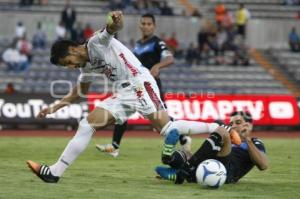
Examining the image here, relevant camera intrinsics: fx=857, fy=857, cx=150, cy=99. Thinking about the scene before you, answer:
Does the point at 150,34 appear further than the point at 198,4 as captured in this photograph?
No

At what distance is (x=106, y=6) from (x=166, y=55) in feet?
66.3

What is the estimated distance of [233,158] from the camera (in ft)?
35.4

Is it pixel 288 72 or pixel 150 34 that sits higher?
pixel 150 34

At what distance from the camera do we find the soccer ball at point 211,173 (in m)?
10.3

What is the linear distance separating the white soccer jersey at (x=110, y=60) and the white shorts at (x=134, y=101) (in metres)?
0.14

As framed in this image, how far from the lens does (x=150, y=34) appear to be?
1510 centimetres

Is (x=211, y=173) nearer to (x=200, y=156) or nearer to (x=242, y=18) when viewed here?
(x=200, y=156)

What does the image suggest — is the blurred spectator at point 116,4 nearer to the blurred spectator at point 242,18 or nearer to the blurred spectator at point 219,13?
the blurred spectator at point 219,13

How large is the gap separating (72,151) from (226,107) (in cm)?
1477

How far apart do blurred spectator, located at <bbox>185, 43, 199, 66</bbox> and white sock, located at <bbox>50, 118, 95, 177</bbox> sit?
72.8 feet

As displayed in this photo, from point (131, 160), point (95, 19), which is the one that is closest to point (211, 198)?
point (131, 160)

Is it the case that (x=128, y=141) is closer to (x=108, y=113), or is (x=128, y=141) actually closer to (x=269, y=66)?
(x=108, y=113)

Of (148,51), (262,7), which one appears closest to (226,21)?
(262,7)

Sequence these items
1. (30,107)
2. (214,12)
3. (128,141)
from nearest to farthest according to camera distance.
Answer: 1. (128,141)
2. (30,107)
3. (214,12)
